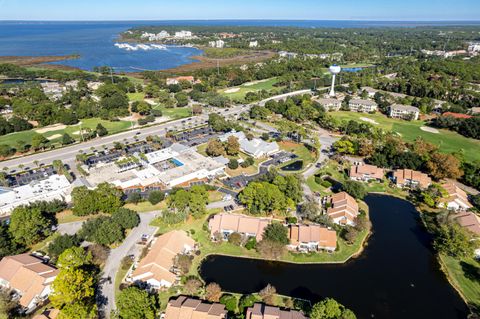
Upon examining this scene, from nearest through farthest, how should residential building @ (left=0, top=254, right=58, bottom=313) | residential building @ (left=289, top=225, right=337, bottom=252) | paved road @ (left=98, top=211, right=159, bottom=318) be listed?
residential building @ (left=0, top=254, right=58, bottom=313), paved road @ (left=98, top=211, right=159, bottom=318), residential building @ (left=289, top=225, right=337, bottom=252)

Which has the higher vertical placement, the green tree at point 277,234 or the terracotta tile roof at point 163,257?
the green tree at point 277,234

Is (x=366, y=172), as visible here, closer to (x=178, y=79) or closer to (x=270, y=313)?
(x=270, y=313)

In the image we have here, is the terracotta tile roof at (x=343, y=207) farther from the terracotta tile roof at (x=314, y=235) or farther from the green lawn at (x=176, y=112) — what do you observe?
the green lawn at (x=176, y=112)

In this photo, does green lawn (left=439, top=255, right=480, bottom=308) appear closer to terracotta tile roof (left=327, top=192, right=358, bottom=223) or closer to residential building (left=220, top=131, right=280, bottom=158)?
terracotta tile roof (left=327, top=192, right=358, bottom=223)

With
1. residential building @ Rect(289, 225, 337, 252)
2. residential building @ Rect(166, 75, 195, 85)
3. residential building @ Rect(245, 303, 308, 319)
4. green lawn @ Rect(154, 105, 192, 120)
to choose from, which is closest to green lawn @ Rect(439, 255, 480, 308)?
residential building @ Rect(289, 225, 337, 252)

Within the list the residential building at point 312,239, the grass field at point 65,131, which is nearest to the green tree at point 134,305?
the residential building at point 312,239

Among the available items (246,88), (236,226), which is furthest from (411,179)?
(246,88)

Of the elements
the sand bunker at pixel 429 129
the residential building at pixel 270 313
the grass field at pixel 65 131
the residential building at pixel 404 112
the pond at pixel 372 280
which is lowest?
the pond at pixel 372 280
